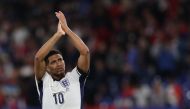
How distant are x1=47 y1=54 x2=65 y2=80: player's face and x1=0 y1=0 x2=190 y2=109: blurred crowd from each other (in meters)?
5.50

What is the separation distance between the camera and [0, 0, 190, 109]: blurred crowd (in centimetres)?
1692

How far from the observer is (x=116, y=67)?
704 inches

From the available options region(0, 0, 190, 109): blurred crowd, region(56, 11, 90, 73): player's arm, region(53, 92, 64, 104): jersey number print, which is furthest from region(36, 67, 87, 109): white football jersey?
region(0, 0, 190, 109): blurred crowd

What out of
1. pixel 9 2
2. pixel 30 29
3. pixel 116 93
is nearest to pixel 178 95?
pixel 116 93

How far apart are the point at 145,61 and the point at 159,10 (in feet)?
6.30

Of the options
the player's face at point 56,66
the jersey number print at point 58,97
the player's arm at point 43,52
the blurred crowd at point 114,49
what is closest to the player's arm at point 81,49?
the player's arm at point 43,52

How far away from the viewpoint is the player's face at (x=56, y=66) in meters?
10.8

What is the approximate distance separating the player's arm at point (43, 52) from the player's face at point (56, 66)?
Answer: 0.33 feet

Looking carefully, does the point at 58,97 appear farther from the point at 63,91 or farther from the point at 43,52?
the point at 43,52

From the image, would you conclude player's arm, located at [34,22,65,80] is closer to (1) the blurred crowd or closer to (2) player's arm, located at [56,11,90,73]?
(2) player's arm, located at [56,11,90,73]

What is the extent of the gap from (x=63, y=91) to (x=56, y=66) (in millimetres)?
358

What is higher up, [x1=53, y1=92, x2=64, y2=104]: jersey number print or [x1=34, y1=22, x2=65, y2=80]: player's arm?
[x1=34, y1=22, x2=65, y2=80]: player's arm

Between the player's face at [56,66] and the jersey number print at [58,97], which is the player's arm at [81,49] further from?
the jersey number print at [58,97]

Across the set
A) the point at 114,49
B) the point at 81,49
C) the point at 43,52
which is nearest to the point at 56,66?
the point at 43,52
